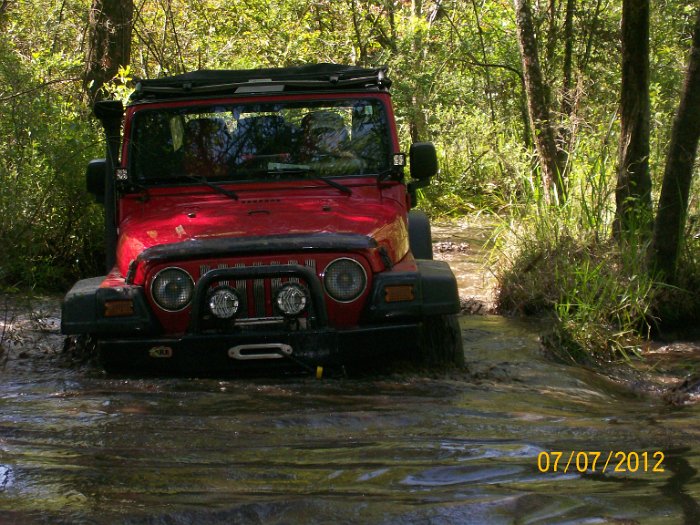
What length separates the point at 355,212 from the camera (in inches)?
220

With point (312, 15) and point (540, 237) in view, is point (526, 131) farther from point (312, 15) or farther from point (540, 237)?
point (540, 237)

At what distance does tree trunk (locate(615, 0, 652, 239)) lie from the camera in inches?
311

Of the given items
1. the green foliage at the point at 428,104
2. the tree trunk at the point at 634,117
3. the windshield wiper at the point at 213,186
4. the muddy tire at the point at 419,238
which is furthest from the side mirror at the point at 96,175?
the tree trunk at the point at 634,117

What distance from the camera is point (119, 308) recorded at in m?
5.04

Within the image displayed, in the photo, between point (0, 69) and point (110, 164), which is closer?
point (110, 164)

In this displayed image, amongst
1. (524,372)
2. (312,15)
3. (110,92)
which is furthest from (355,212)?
(312,15)

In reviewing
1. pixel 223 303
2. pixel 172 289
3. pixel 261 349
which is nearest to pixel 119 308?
pixel 172 289

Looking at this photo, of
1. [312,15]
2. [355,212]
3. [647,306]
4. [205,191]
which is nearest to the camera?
[355,212]

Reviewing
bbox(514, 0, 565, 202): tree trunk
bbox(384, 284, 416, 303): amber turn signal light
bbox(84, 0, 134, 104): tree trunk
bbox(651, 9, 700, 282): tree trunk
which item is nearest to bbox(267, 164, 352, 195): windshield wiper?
bbox(384, 284, 416, 303): amber turn signal light

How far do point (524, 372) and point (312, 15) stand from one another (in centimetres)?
1123

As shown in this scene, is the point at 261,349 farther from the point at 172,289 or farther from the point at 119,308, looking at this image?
the point at 119,308

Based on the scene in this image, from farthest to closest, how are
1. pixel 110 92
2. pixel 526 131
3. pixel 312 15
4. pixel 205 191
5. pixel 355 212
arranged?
pixel 312 15 < pixel 526 131 < pixel 110 92 < pixel 205 191 < pixel 355 212
